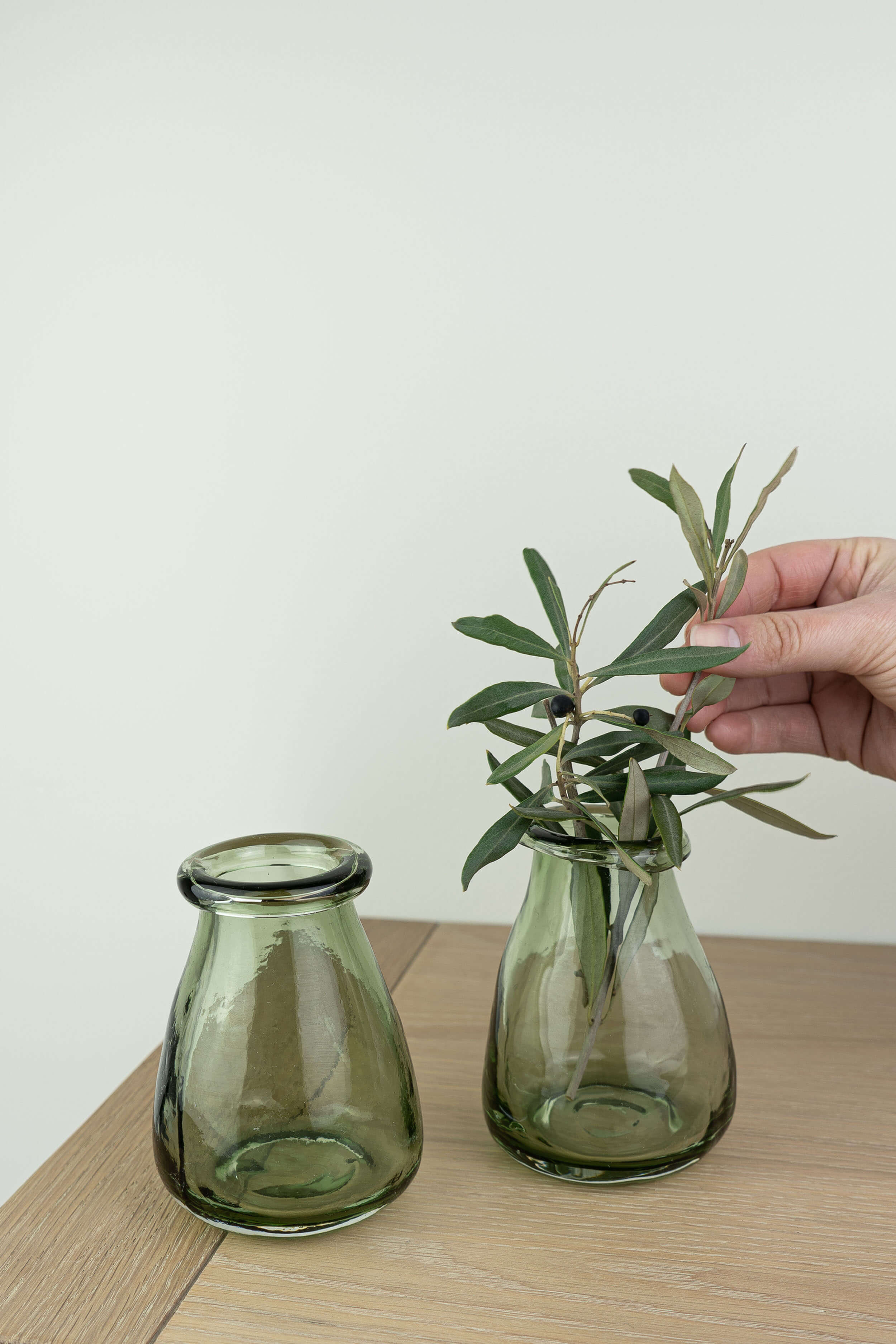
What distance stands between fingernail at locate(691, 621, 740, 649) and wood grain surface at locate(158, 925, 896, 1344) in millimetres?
294

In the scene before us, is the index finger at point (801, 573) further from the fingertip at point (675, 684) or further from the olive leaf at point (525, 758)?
the olive leaf at point (525, 758)

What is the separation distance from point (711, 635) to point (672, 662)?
4 centimetres

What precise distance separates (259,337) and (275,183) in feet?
0.44

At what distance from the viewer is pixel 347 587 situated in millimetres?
986

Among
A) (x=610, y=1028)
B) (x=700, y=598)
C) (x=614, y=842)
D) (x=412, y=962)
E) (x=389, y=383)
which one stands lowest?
(x=412, y=962)

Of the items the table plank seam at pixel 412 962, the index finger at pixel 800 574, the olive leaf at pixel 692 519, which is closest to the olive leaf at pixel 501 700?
the olive leaf at pixel 692 519

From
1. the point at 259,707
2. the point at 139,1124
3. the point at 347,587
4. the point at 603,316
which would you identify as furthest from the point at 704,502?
the point at 139,1124

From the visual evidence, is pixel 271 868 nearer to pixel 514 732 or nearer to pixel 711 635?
pixel 514 732

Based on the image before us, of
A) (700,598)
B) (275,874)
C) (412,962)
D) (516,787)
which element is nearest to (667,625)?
(700,598)

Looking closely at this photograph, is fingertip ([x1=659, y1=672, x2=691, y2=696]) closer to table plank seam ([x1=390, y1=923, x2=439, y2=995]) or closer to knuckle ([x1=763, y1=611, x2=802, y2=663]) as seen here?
knuckle ([x1=763, y1=611, x2=802, y2=663])

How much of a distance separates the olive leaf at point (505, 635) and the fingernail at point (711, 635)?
8cm

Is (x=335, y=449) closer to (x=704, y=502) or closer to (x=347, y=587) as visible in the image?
(x=347, y=587)

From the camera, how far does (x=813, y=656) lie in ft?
2.08

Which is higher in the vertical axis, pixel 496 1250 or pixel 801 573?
pixel 801 573
